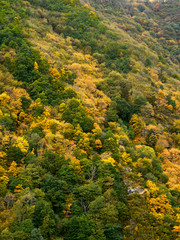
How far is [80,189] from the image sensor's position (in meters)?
42.4

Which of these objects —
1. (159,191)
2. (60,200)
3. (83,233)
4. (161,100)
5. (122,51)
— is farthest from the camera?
(122,51)

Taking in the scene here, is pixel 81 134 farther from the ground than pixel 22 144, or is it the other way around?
pixel 81 134

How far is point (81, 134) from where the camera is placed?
54.0 metres

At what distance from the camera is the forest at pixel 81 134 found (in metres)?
39.2

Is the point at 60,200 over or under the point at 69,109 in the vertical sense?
under

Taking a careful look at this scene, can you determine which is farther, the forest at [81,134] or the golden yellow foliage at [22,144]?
the golden yellow foliage at [22,144]

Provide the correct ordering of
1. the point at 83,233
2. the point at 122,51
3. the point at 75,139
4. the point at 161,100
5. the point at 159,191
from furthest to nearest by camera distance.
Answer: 1. the point at 122,51
2. the point at 161,100
3. the point at 75,139
4. the point at 159,191
5. the point at 83,233

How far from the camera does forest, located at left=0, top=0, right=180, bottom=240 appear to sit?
39.2 m

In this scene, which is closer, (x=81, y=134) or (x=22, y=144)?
(x=22, y=144)

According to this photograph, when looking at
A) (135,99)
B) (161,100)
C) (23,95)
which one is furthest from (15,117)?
(161,100)

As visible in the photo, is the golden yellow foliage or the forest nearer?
the forest

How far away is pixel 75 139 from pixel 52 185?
44.6 feet

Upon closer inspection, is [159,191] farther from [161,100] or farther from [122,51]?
[122,51]

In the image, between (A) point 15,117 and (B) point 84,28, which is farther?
(B) point 84,28
